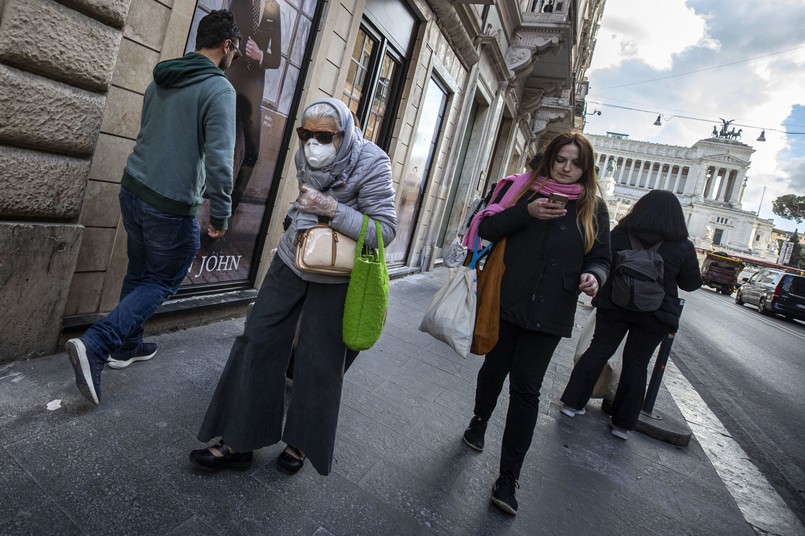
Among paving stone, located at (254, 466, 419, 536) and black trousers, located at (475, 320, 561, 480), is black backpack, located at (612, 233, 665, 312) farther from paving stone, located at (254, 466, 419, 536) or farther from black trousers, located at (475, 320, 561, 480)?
paving stone, located at (254, 466, 419, 536)

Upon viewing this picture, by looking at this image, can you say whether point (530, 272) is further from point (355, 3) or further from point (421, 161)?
point (421, 161)

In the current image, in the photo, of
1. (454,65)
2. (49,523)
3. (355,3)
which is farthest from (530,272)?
(454,65)

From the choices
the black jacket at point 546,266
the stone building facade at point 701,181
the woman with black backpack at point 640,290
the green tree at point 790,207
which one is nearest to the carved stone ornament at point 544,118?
the woman with black backpack at point 640,290

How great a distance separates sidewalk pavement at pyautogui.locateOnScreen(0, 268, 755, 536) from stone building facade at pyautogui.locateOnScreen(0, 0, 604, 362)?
0.50m

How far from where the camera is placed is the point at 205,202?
390cm

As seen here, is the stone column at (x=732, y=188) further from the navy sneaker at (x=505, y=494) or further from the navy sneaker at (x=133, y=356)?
the navy sneaker at (x=133, y=356)

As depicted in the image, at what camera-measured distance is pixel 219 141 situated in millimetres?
2480

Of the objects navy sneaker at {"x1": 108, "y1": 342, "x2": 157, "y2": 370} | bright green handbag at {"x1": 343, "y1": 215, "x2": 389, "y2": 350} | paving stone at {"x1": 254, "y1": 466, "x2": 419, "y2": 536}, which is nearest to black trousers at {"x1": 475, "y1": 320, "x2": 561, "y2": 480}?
paving stone at {"x1": 254, "y1": 466, "x2": 419, "y2": 536}

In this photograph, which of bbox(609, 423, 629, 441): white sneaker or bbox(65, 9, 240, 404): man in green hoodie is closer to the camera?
bbox(65, 9, 240, 404): man in green hoodie

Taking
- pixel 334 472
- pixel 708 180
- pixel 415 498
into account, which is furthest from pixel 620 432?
pixel 708 180

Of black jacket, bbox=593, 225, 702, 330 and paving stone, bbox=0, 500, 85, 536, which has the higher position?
black jacket, bbox=593, 225, 702, 330

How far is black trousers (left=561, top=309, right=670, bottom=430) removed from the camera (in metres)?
3.60

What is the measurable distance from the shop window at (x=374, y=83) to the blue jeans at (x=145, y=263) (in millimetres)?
3287

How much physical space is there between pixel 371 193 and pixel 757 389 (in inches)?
295
